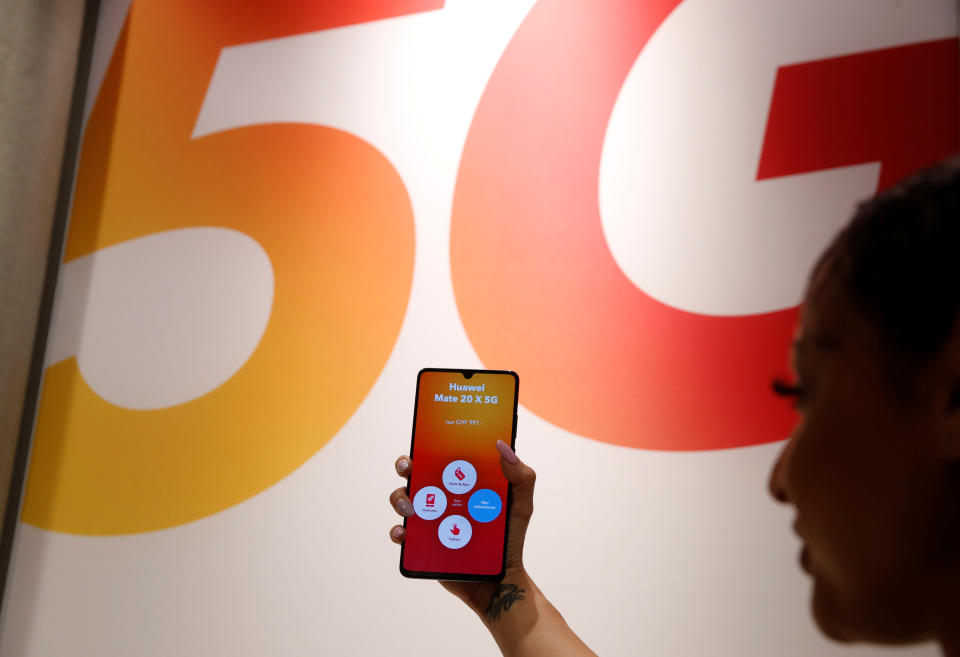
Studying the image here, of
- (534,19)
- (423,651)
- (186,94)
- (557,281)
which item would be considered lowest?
(423,651)

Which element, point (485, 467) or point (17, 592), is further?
point (17, 592)

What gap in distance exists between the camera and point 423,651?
1.34 metres

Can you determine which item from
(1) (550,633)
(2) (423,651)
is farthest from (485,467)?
(2) (423,651)

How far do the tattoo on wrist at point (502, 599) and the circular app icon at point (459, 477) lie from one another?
13 cm

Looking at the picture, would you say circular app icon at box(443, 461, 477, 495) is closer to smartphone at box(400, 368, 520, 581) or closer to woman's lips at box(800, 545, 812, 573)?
smartphone at box(400, 368, 520, 581)

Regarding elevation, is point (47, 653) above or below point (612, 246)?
below

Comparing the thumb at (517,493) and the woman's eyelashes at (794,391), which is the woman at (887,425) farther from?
the thumb at (517,493)

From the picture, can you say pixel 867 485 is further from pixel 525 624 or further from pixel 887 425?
pixel 525 624

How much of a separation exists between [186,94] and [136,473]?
2.67 feet

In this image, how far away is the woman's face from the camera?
455 millimetres

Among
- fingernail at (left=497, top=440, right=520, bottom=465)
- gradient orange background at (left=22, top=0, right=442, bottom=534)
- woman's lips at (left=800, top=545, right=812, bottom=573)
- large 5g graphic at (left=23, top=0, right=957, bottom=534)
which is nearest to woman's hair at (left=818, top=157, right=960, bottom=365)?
woman's lips at (left=800, top=545, right=812, bottom=573)

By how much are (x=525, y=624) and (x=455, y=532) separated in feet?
0.46

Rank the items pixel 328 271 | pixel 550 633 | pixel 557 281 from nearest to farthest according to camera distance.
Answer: pixel 550 633, pixel 557 281, pixel 328 271

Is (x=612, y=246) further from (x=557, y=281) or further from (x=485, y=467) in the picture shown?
(x=485, y=467)
